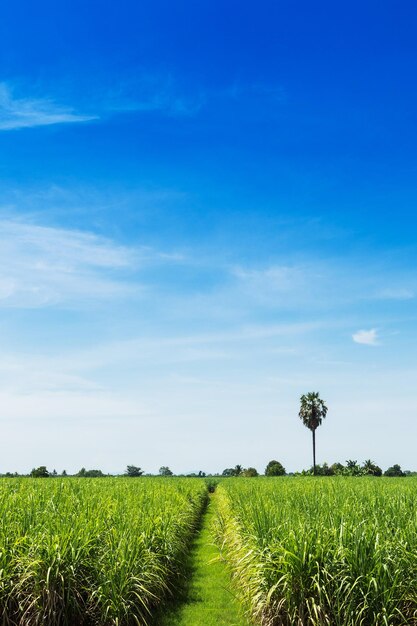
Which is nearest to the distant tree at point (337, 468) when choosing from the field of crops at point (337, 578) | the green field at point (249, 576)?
the green field at point (249, 576)

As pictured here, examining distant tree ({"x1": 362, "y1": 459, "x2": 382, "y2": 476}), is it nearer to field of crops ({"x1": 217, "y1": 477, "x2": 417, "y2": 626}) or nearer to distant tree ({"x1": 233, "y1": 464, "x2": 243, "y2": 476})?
distant tree ({"x1": 233, "y1": 464, "x2": 243, "y2": 476})

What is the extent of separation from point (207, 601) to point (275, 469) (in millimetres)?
91528

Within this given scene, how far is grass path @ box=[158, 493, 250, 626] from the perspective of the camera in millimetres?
9820

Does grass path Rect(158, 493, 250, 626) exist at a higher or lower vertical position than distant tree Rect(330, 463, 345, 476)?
lower

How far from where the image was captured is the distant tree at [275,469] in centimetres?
9825

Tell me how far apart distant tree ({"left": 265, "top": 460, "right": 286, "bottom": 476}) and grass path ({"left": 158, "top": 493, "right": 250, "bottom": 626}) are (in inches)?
3412

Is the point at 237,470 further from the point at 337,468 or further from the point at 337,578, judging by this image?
the point at 337,578

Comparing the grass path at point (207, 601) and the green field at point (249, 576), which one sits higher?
the green field at point (249, 576)

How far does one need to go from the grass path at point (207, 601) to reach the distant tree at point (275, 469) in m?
86.7

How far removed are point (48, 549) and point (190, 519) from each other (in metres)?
12.1

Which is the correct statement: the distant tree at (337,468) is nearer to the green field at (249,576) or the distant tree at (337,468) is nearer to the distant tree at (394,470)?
the distant tree at (394,470)

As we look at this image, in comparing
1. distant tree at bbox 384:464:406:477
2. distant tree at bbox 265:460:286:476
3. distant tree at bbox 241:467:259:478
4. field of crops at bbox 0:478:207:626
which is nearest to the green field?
field of crops at bbox 0:478:207:626

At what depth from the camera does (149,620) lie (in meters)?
9.46

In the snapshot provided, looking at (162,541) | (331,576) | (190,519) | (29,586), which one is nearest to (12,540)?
(29,586)
